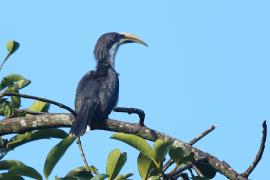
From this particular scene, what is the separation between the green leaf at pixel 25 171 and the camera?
2.70m

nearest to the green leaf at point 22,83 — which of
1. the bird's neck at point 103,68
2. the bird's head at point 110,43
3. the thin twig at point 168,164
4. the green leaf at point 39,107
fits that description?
the green leaf at point 39,107

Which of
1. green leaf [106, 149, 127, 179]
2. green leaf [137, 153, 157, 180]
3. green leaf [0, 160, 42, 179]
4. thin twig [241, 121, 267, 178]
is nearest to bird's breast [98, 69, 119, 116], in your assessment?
thin twig [241, 121, 267, 178]

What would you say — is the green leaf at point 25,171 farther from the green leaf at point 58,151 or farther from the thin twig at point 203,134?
the thin twig at point 203,134

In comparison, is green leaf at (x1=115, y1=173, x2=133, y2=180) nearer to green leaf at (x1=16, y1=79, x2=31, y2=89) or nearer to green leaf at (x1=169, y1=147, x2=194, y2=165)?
green leaf at (x1=169, y1=147, x2=194, y2=165)

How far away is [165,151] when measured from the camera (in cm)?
299

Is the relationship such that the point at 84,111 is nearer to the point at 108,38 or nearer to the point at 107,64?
the point at 107,64

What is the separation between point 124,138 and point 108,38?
14.0 ft

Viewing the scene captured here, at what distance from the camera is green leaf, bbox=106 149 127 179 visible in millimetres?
2807

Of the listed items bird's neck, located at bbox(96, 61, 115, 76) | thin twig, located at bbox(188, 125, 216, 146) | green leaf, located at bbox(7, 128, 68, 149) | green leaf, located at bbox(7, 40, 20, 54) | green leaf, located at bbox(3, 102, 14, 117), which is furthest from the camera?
bird's neck, located at bbox(96, 61, 115, 76)

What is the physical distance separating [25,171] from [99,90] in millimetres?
3231

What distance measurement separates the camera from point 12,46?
409 cm

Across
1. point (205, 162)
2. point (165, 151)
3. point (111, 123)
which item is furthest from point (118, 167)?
point (111, 123)

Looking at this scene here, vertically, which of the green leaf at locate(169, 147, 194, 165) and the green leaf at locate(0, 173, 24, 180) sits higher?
the green leaf at locate(169, 147, 194, 165)

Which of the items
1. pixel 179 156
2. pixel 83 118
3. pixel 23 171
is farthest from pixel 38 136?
pixel 83 118
